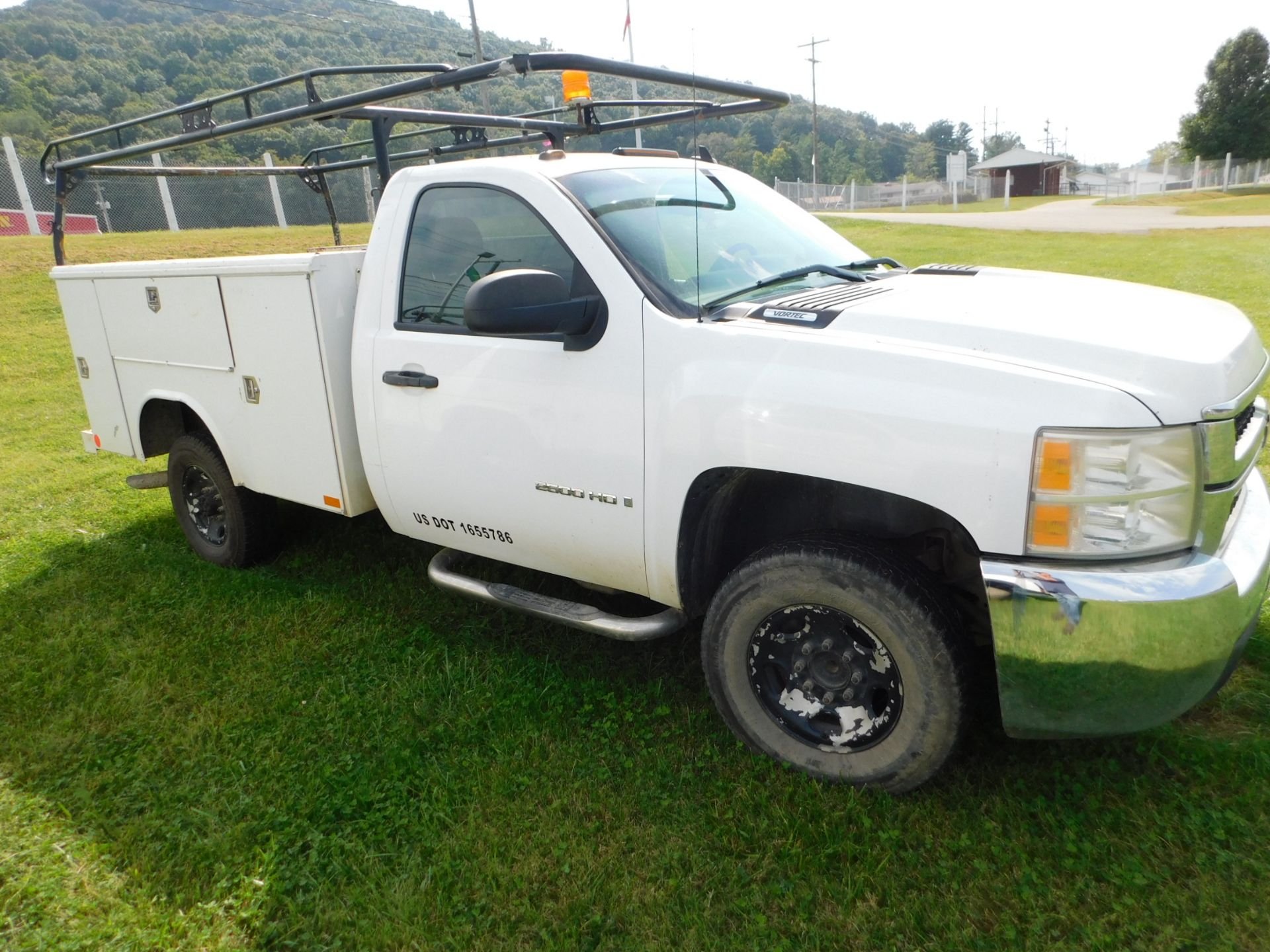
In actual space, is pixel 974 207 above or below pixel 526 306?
below

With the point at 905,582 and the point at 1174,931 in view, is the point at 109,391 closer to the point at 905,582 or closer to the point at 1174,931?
the point at 905,582

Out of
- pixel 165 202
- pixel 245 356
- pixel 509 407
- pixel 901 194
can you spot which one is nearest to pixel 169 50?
pixel 165 202

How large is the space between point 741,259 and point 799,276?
22cm

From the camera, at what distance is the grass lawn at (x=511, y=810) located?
93.6 inches

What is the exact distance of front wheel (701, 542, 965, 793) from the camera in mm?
2510

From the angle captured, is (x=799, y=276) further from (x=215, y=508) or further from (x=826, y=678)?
(x=215, y=508)

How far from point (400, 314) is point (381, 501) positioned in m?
0.81

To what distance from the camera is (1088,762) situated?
281cm

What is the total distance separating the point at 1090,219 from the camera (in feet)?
92.5

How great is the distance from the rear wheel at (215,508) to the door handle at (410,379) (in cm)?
152

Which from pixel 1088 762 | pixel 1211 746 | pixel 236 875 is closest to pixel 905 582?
pixel 1088 762

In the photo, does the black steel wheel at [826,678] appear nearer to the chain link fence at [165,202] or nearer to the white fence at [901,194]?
the chain link fence at [165,202]

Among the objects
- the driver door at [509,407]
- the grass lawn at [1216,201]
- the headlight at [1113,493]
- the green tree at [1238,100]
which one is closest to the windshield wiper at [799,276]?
the driver door at [509,407]

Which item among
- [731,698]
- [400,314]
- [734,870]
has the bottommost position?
[734,870]
